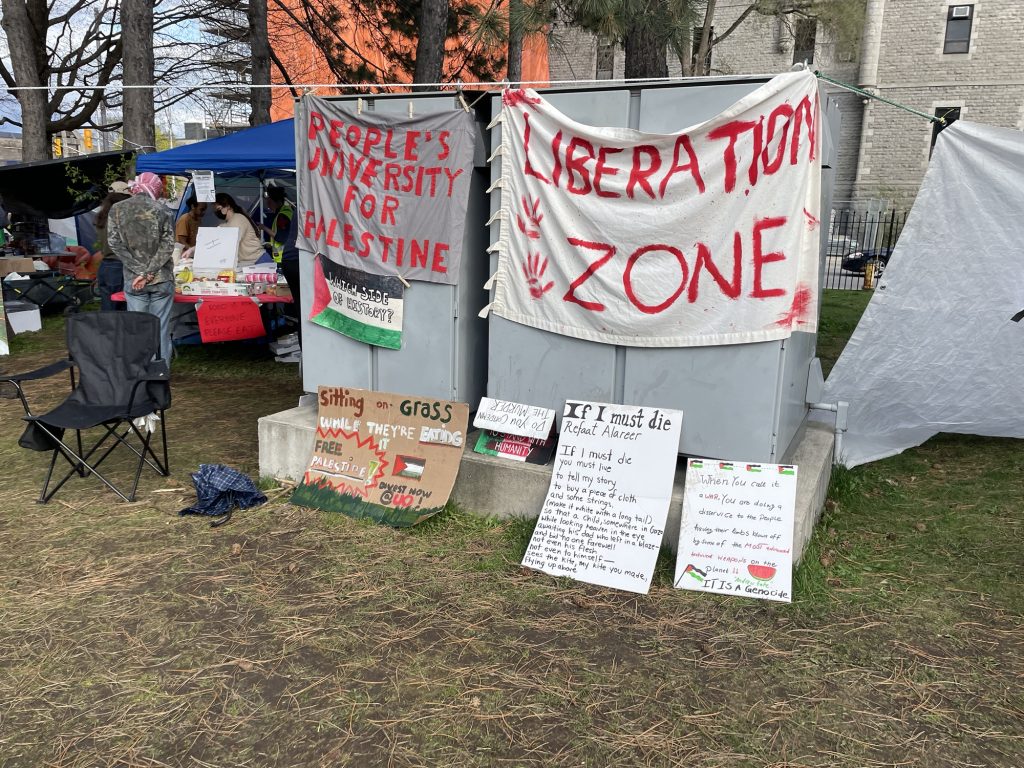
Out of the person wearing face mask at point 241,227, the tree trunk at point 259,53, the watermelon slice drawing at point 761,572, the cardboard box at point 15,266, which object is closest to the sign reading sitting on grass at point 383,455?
the watermelon slice drawing at point 761,572

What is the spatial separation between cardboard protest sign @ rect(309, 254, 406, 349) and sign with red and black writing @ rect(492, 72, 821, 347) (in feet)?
2.39

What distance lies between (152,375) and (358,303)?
1400 mm

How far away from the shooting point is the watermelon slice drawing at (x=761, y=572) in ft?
11.6

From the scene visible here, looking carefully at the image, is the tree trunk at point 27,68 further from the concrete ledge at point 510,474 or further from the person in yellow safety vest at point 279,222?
the concrete ledge at point 510,474

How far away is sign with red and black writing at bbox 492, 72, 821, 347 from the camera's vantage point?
347cm

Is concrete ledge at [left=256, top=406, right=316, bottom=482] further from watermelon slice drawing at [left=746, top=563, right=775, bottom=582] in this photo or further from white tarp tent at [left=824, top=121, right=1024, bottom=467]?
white tarp tent at [left=824, top=121, right=1024, bottom=467]

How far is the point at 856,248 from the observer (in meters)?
22.1

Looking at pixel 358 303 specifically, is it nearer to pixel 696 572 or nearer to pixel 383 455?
pixel 383 455

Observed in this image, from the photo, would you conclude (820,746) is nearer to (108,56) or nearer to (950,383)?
(950,383)

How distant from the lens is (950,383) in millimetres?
5582

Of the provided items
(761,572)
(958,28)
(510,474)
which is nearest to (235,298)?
(510,474)

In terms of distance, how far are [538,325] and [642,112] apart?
1.17m

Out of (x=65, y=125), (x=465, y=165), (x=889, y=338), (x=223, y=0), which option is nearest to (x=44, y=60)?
(x=65, y=125)

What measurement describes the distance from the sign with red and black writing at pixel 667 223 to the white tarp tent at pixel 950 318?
2302mm
